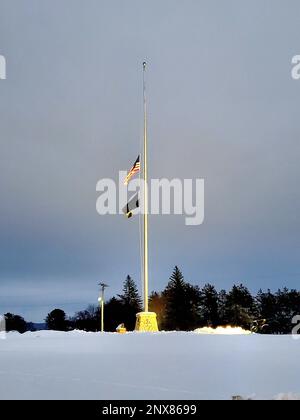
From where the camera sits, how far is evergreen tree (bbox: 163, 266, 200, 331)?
267 feet

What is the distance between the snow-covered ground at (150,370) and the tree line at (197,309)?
6739cm

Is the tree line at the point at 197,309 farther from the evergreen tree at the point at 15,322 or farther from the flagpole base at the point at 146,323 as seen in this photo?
the flagpole base at the point at 146,323

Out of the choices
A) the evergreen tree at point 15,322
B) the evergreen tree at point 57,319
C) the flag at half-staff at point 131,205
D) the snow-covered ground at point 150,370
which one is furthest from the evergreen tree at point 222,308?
the snow-covered ground at point 150,370

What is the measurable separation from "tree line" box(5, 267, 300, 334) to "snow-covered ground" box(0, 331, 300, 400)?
6739 centimetres

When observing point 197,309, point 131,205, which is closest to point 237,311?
point 197,309

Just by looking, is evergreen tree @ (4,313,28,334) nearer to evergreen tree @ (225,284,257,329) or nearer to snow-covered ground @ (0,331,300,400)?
evergreen tree @ (225,284,257,329)

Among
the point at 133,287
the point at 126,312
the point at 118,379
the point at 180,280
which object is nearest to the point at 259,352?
the point at 118,379

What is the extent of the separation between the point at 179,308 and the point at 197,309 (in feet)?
46.4

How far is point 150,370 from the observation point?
10734 millimetres

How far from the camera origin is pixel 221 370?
10688 mm

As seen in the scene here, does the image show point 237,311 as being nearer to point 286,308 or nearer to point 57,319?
point 286,308
